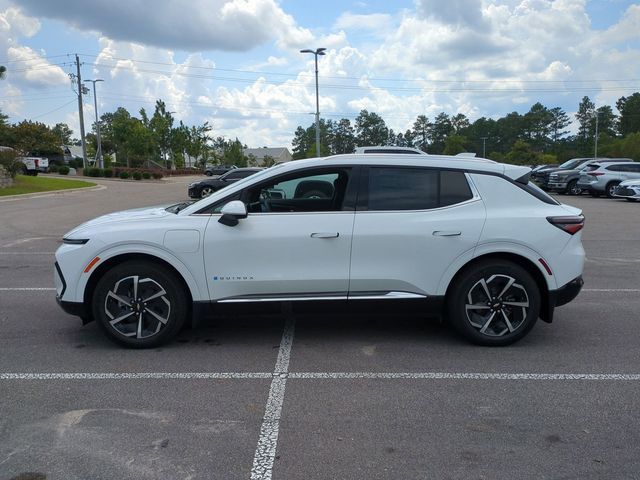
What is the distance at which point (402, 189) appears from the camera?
5.03 m

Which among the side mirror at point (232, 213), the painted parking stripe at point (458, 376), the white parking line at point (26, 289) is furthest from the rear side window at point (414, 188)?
the white parking line at point (26, 289)

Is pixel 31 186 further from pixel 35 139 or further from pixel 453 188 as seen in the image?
pixel 35 139

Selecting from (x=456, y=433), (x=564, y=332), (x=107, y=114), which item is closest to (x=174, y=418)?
(x=456, y=433)

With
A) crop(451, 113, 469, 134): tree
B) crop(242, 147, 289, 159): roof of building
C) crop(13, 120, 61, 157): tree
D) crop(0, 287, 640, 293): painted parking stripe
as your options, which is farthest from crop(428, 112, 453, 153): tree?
crop(0, 287, 640, 293): painted parking stripe

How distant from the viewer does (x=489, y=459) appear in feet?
10.5

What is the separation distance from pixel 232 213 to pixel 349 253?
1070mm

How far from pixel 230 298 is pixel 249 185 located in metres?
1.02

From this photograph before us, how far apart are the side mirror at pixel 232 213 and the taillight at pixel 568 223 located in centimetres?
271

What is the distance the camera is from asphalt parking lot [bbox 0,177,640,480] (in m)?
3.18

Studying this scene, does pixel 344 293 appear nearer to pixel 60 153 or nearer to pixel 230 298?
pixel 230 298

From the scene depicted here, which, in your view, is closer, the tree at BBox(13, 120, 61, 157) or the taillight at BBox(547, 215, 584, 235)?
the taillight at BBox(547, 215, 584, 235)

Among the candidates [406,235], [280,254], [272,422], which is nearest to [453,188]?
[406,235]

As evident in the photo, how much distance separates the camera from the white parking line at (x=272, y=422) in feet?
10.2

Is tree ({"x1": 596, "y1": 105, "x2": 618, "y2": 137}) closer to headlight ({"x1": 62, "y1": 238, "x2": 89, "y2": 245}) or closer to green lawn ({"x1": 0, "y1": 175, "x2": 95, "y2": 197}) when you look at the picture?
green lawn ({"x1": 0, "y1": 175, "x2": 95, "y2": 197})
